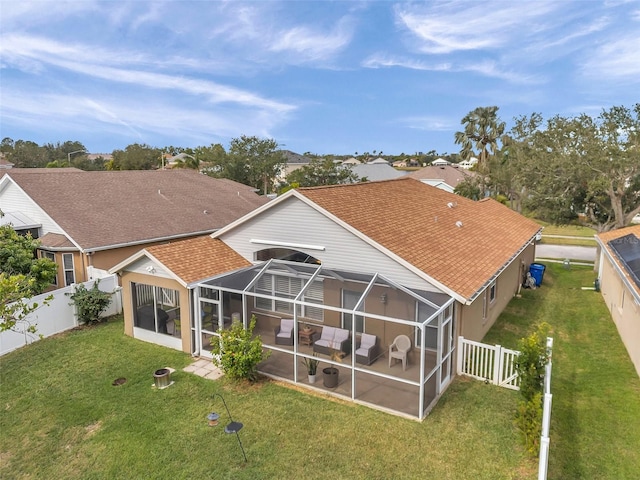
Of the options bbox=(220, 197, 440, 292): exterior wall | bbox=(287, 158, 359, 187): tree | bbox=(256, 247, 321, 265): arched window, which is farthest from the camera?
bbox=(287, 158, 359, 187): tree

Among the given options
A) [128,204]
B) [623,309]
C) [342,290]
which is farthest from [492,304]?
[128,204]

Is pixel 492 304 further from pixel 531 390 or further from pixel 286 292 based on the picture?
pixel 286 292

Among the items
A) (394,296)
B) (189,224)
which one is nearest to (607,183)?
(394,296)

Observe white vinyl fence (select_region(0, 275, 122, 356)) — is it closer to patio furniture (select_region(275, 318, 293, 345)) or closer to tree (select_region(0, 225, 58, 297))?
tree (select_region(0, 225, 58, 297))

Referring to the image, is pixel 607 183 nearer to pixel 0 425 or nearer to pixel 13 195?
pixel 0 425

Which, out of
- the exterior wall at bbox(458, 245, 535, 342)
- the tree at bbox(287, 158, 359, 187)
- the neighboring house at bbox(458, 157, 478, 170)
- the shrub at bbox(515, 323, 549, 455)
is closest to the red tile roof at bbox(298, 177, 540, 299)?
the exterior wall at bbox(458, 245, 535, 342)
